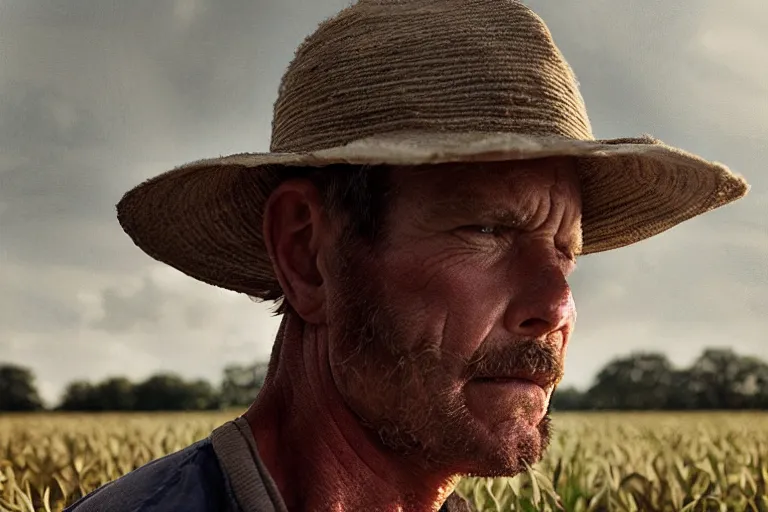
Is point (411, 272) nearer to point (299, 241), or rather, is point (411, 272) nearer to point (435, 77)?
point (299, 241)

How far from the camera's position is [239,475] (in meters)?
1.97

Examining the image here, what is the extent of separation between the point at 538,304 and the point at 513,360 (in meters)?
0.14

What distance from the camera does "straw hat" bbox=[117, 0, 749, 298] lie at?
206 cm

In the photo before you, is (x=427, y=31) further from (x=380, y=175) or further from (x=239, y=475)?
(x=239, y=475)

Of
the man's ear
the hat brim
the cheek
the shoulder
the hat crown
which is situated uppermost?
the hat crown

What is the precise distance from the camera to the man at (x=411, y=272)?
2.04 metres

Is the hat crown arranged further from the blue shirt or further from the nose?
the blue shirt

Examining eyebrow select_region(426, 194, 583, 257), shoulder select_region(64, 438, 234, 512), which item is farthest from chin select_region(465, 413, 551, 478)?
shoulder select_region(64, 438, 234, 512)

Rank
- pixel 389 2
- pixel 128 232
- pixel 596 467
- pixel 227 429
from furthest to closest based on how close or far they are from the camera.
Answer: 1. pixel 596 467
2. pixel 128 232
3. pixel 389 2
4. pixel 227 429

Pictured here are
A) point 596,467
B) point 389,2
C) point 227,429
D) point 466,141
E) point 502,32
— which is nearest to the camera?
point 466,141

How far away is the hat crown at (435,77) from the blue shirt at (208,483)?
2.41ft

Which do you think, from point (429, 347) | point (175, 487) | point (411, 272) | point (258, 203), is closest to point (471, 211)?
point (411, 272)

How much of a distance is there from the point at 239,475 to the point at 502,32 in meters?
1.20

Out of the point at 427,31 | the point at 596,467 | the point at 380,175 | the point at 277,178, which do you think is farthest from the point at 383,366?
the point at 596,467
